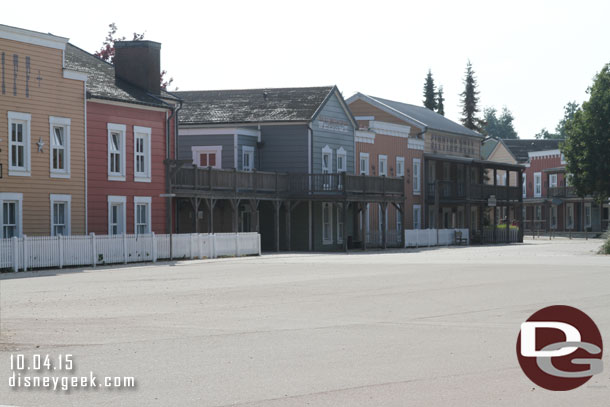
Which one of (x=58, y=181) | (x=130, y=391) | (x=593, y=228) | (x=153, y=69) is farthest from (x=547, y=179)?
(x=130, y=391)

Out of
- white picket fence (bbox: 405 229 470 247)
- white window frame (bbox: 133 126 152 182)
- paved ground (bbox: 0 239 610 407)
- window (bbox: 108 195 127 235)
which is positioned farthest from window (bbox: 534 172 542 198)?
paved ground (bbox: 0 239 610 407)

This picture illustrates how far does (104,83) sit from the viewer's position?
1630 inches

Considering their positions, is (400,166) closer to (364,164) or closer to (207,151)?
(364,164)

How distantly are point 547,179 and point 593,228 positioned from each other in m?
7.06

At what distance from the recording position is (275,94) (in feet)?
182

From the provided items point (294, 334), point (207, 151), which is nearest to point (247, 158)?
point (207, 151)

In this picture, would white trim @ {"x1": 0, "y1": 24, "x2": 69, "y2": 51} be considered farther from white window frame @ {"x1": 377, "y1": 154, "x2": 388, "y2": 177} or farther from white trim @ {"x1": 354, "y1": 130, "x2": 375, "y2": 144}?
white window frame @ {"x1": 377, "y1": 154, "x2": 388, "y2": 177}

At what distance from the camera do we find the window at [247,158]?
2024 inches

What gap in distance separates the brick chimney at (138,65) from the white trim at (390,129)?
19.0m

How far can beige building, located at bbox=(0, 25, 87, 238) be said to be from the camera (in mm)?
35312

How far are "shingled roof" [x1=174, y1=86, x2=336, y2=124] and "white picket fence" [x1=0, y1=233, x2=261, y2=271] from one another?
33.8 feet

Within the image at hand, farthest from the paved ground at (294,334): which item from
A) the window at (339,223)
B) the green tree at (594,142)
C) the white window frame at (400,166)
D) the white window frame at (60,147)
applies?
the green tree at (594,142)

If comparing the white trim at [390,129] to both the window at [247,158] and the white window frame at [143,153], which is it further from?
the white window frame at [143,153]

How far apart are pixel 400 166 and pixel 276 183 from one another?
1590cm
